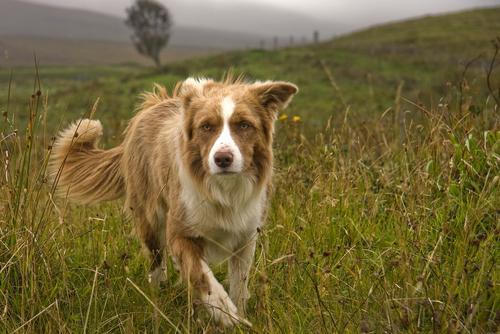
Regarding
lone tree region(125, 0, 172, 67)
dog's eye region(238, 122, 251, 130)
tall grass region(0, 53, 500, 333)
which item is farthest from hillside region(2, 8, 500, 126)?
lone tree region(125, 0, 172, 67)

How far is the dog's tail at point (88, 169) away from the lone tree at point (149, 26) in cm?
6073

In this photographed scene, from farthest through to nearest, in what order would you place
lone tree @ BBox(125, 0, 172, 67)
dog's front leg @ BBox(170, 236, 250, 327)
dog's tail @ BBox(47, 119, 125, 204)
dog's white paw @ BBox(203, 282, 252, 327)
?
lone tree @ BBox(125, 0, 172, 67) → dog's tail @ BBox(47, 119, 125, 204) → dog's front leg @ BBox(170, 236, 250, 327) → dog's white paw @ BBox(203, 282, 252, 327)

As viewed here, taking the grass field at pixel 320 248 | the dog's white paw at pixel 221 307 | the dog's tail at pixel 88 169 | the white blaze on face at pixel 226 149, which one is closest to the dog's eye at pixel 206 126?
the white blaze on face at pixel 226 149

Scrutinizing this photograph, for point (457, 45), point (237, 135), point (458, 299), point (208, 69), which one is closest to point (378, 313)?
point (458, 299)

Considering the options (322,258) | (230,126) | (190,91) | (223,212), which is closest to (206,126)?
(230,126)

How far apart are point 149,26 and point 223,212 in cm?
6392

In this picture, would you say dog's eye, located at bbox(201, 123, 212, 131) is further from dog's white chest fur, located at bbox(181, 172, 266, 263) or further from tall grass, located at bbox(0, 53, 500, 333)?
tall grass, located at bbox(0, 53, 500, 333)

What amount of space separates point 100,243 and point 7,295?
0.90m

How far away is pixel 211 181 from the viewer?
152 inches

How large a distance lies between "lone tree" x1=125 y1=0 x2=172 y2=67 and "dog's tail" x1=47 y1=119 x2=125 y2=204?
199 ft

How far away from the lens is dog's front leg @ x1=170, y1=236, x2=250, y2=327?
343cm

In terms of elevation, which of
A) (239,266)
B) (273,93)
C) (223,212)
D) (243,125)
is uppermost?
(273,93)

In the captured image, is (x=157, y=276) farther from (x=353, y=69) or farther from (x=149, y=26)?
(x=149, y=26)

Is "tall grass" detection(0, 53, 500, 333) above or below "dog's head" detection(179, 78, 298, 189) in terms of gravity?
below
